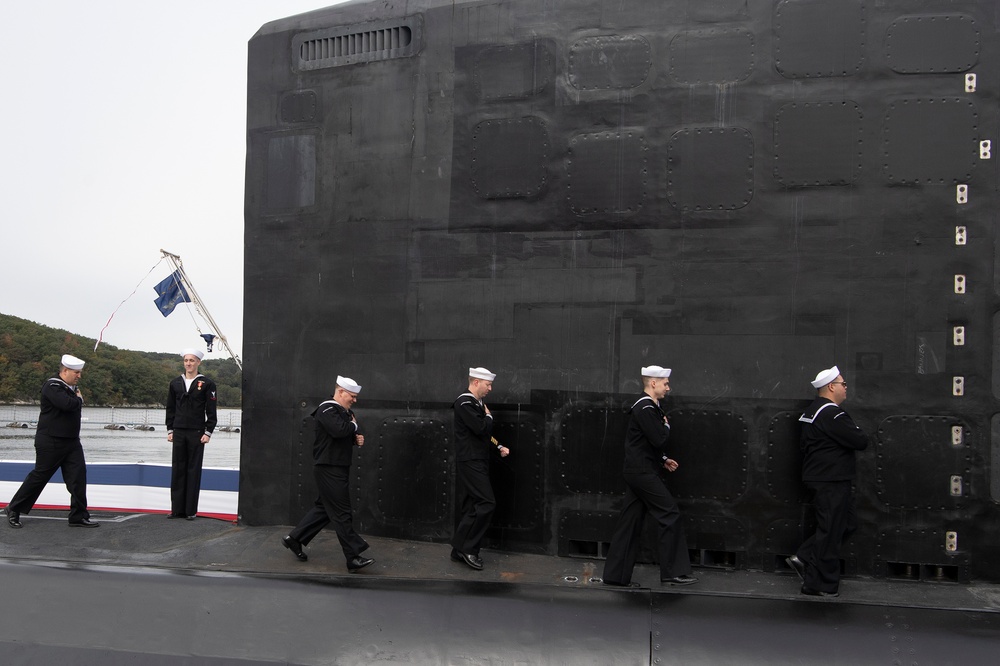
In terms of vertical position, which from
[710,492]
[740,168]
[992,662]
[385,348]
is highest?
[740,168]

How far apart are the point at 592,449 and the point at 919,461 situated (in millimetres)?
1815

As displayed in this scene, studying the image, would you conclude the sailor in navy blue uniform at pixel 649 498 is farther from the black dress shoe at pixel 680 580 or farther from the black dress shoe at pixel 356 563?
the black dress shoe at pixel 356 563

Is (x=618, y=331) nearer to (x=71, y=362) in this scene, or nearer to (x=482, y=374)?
(x=482, y=374)

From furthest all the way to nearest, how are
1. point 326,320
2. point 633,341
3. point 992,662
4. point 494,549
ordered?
1. point 326,320
2. point 494,549
3. point 633,341
4. point 992,662

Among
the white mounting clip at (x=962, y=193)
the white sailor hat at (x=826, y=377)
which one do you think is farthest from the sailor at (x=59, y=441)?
the white mounting clip at (x=962, y=193)

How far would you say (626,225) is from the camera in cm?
482

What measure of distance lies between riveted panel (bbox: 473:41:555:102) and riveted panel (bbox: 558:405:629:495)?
6.73 feet

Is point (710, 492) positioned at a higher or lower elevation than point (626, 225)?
lower

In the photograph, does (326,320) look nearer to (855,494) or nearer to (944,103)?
(855,494)

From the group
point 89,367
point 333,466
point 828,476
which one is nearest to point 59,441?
point 333,466

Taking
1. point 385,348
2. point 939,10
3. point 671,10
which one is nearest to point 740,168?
point 671,10

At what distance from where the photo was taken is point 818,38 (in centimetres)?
458

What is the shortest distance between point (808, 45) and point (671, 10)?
832 mm

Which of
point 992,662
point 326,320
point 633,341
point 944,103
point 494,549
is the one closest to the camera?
point 992,662
